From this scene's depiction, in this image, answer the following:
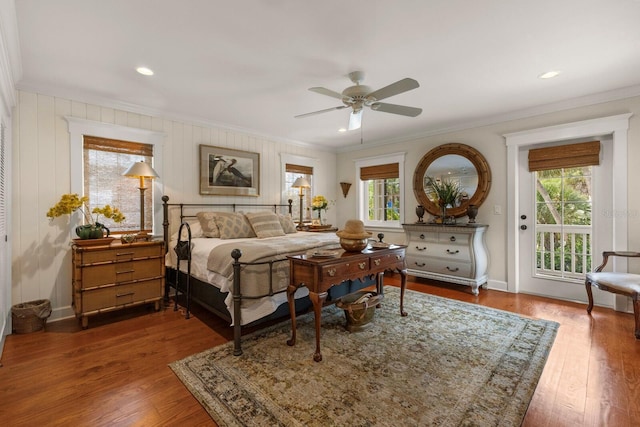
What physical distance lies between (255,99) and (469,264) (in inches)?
140

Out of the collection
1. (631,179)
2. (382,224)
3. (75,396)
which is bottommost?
(75,396)

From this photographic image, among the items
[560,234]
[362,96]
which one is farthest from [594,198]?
[362,96]

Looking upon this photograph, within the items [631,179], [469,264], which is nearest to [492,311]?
[469,264]

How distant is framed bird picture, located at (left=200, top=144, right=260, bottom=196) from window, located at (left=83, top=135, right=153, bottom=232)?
2.35 feet

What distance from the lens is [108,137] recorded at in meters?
3.51

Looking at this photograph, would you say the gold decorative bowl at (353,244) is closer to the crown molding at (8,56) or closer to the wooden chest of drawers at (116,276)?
the wooden chest of drawers at (116,276)

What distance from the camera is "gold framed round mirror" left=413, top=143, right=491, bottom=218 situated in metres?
4.37

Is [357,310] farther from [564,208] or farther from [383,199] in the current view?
[383,199]

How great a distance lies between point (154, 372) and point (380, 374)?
64.9 inches

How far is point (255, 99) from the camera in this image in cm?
353

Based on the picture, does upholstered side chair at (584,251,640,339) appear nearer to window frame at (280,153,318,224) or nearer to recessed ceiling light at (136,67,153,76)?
window frame at (280,153,318,224)

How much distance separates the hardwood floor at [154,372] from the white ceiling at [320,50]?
249 centimetres

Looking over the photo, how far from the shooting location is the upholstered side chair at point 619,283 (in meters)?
2.69

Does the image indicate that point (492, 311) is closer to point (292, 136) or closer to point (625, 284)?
point (625, 284)
